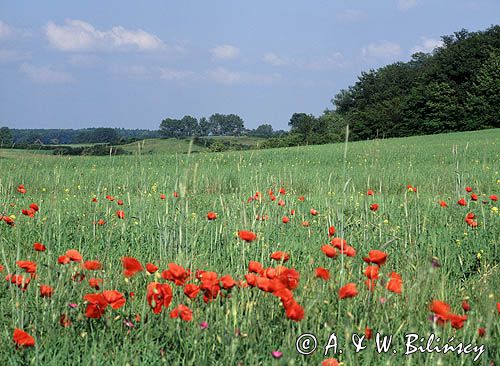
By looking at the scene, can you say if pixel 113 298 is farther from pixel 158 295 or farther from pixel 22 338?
pixel 22 338

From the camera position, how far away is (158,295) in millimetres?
2314

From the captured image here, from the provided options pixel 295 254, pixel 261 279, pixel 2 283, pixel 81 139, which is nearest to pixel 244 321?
pixel 261 279

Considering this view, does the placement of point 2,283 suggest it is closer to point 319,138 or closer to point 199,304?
point 199,304

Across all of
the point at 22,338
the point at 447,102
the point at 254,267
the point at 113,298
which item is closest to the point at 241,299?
the point at 254,267

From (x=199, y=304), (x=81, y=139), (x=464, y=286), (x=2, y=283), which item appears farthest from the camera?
(x=81, y=139)

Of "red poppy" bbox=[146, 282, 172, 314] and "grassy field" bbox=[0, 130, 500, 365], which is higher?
"red poppy" bbox=[146, 282, 172, 314]

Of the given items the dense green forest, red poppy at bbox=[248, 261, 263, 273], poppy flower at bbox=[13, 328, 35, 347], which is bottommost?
poppy flower at bbox=[13, 328, 35, 347]

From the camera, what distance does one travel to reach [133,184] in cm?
1202

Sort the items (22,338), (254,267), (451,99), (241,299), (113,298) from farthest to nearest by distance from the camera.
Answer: (451,99) < (241,299) < (254,267) < (113,298) < (22,338)

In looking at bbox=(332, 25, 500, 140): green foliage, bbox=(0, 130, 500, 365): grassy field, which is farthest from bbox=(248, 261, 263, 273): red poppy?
bbox=(332, 25, 500, 140): green foliage

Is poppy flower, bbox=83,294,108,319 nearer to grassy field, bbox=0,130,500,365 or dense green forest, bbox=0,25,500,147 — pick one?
grassy field, bbox=0,130,500,365

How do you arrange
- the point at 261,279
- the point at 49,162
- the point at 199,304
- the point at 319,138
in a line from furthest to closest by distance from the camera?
the point at 319,138, the point at 49,162, the point at 199,304, the point at 261,279

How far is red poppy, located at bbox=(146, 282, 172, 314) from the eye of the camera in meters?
2.26

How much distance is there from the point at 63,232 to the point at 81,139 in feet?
229
